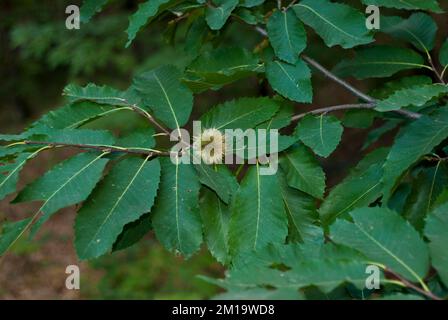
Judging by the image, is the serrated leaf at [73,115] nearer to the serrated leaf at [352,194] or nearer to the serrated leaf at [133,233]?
the serrated leaf at [133,233]

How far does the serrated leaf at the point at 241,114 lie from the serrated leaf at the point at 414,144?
33cm

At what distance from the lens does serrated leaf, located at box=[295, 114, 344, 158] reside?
4.60ft

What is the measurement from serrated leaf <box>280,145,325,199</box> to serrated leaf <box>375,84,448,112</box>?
231mm

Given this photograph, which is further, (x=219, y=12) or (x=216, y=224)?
(x=219, y=12)

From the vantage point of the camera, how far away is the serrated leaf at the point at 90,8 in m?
1.65

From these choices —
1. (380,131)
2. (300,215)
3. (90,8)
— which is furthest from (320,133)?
(90,8)

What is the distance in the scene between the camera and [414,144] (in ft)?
4.32

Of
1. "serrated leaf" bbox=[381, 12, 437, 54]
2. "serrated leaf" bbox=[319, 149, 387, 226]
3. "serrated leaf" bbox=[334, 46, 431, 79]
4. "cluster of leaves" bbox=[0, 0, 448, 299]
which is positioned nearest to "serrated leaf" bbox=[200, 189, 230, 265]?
"cluster of leaves" bbox=[0, 0, 448, 299]

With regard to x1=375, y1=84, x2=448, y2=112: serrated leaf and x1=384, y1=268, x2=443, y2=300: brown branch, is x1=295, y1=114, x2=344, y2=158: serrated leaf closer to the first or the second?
x1=375, y1=84, x2=448, y2=112: serrated leaf

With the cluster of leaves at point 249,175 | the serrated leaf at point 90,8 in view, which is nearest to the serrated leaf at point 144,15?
the cluster of leaves at point 249,175

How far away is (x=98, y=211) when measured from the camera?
130cm

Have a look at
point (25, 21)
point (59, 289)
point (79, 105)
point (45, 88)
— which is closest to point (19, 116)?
point (45, 88)

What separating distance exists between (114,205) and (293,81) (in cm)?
57

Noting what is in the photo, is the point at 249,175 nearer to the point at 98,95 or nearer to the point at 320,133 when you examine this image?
the point at 320,133
